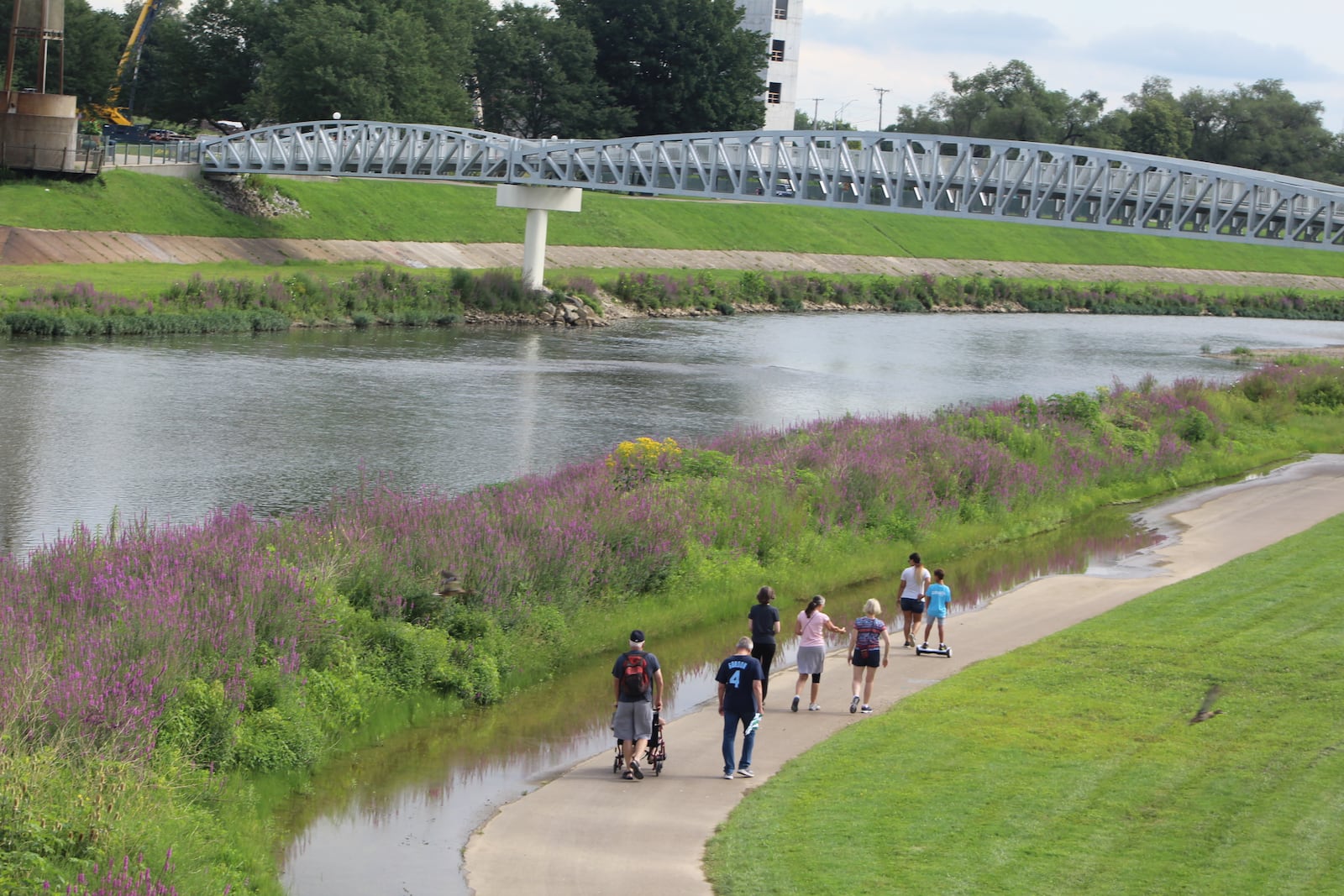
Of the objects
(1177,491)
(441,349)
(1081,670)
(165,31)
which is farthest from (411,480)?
(165,31)

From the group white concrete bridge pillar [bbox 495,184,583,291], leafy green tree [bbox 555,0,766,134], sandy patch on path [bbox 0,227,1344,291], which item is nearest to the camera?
sandy patch on path [bbox 0,227,1344,291]

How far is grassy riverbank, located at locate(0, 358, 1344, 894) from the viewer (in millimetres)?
13875

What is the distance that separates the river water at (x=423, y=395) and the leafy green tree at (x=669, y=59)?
43498 mm

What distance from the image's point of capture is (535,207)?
81375mm

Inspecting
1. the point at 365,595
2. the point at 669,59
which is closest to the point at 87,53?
the point at 669,59

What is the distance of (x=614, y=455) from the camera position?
32.8 meters

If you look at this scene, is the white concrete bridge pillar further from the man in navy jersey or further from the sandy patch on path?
the man in navy jersey

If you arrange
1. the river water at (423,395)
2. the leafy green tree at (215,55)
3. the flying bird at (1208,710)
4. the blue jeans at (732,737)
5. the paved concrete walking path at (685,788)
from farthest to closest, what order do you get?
1. the leafy green tree at (215,55)
2. the river water at (423,395)
3. the flying bird at (1208,710)
4. the blue jeans at (732,737)
5. the paved concrete walking path at (685,788)

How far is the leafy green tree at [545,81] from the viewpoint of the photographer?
118 meters

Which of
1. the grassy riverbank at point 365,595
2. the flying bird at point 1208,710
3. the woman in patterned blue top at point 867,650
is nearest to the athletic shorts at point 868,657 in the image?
the woman in patterned blue top at point 867,650

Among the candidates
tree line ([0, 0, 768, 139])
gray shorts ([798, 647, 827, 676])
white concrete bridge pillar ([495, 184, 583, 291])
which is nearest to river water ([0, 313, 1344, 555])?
white concrete bridge pillar ([495, 184, 583, 291])

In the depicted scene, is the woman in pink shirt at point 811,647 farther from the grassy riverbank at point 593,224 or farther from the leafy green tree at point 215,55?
the leafy green tree at point 215,55

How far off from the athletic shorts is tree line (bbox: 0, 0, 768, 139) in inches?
3173

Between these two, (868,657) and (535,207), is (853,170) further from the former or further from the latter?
(868,657)
